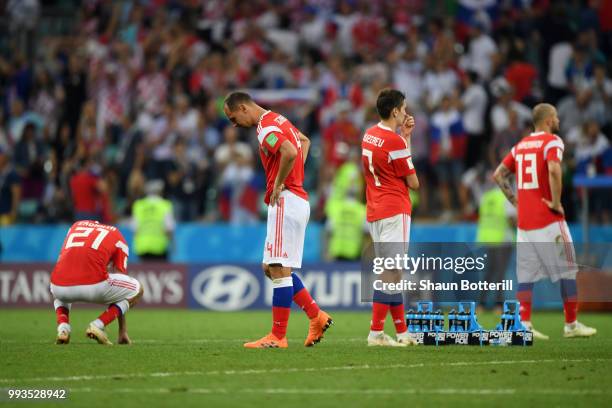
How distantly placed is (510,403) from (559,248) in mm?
5368

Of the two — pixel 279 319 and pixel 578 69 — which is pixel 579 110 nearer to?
pixel 578 69

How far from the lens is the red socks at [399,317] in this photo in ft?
36.1

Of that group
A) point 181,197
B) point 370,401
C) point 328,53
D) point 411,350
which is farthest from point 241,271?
point 370,401

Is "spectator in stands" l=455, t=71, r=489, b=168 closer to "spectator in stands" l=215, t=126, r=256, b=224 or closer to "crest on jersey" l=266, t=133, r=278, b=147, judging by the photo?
"spectator in stands" l=215, t=126, r=256, b=224

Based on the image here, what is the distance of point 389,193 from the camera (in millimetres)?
11055

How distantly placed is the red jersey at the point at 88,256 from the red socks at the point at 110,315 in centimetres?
33

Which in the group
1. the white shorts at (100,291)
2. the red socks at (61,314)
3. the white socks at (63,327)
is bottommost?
the white socks at (63,327)

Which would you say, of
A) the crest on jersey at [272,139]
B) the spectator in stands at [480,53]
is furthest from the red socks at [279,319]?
the spectator in stands at [480,53]

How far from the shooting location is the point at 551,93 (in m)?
21.8

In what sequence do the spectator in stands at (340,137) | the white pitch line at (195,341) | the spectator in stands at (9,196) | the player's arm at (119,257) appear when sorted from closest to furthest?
Result: the player's arm at (119,257), the white pitch line at (195,341), the spectator in stands at (340,137), the spectator in stands at (9,196)

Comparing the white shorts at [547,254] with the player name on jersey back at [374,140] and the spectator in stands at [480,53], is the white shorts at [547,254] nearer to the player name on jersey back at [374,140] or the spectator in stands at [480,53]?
the player name on jersey back at [374,140]

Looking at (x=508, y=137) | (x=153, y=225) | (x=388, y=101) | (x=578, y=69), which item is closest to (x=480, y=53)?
(x=578, y=69)

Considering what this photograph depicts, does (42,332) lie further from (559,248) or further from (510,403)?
(510,403)

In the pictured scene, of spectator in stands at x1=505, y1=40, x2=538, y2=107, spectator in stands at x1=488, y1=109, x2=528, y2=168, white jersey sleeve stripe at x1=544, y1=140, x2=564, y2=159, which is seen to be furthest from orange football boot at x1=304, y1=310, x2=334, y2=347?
spectator in stands at x1=505, y1=40, x2=538, y2=107
